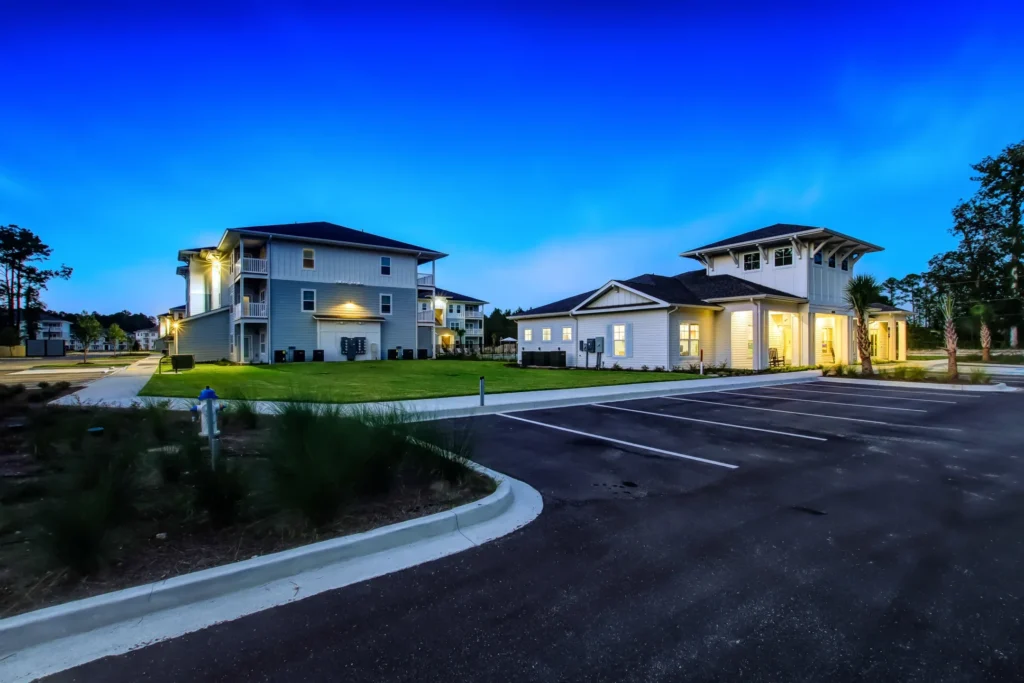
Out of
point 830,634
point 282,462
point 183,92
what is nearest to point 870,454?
point 830,634

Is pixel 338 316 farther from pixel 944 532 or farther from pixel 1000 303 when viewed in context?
pixel 1000 303

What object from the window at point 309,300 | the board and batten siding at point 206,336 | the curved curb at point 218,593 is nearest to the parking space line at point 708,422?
the curved curb at point 218,593

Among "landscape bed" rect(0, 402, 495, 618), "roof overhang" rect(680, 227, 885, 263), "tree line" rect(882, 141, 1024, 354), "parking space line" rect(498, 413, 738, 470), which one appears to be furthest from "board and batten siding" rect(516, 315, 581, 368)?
"tree line" rect(882, 141, 1024, 354)

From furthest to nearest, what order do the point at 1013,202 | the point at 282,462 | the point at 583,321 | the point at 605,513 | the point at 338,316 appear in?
1. the point at 1013,202
2. the point at 338,316
3. the point at 583,321
4. the point at 605,513
5. the point at 282,462

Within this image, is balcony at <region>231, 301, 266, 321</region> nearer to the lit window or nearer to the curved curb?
the lit window

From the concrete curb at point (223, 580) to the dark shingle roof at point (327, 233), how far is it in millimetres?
30627

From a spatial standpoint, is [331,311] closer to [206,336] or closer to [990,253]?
[206,336]

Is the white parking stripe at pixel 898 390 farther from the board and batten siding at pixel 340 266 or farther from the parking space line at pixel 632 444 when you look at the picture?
the board and batten siding at pixel 340 266

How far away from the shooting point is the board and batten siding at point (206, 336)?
107ft

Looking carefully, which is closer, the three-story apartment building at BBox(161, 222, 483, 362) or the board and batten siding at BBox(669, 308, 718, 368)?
the board and batten siding at BBox(669, 308, 718, 368)

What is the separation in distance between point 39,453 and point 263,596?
5963 mm

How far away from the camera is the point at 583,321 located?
26906 millimetres

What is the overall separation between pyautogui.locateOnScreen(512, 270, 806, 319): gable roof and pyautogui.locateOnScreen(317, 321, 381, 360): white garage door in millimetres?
11106

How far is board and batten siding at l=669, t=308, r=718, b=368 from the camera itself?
22.7 m
